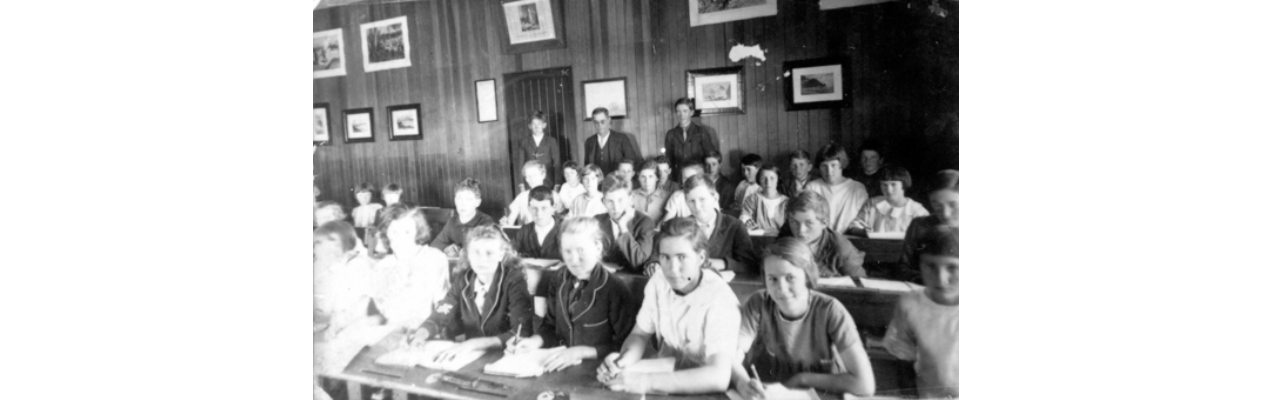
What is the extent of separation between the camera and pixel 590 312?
1867 mm

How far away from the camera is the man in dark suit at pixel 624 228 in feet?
6.00

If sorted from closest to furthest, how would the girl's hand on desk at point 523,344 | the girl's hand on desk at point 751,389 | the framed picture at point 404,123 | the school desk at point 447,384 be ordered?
the girl's hand on desk at point 751,389 < the school desk at point 447,384 < the girl's hand on desk at point 523,344 < the framed picture at point 404,123

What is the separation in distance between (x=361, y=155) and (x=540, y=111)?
0.63m

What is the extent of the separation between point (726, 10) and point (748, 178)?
43 cm

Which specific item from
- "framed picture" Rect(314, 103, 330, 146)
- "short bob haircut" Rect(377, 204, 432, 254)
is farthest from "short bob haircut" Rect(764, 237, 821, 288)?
"framed picture" Rect(314, 103, 330, 146)

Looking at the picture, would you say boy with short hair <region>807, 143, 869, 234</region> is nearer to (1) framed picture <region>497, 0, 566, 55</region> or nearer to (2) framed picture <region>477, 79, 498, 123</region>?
(1) framed picture <region>497, 0, 566, 55</region>

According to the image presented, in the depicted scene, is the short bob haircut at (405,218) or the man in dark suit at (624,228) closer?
the man in dark suit at (624,228)

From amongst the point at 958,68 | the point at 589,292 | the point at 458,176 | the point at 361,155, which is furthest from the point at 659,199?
the point at 361,155

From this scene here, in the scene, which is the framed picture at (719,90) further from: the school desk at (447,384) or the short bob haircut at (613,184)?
the school desk at (447,384)

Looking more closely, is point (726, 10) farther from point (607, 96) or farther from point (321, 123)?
point (321, 123)

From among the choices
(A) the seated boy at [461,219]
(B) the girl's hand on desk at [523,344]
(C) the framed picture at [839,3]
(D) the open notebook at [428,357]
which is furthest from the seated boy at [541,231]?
(C) the framed picture at [839,3]

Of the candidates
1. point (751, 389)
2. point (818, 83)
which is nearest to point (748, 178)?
point (818, 83)

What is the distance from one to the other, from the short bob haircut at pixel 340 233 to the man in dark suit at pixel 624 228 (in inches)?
32.3

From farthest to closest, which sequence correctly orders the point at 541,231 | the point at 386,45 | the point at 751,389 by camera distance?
the point at 386,45 < the point at 541,231 < the point at 751,389
